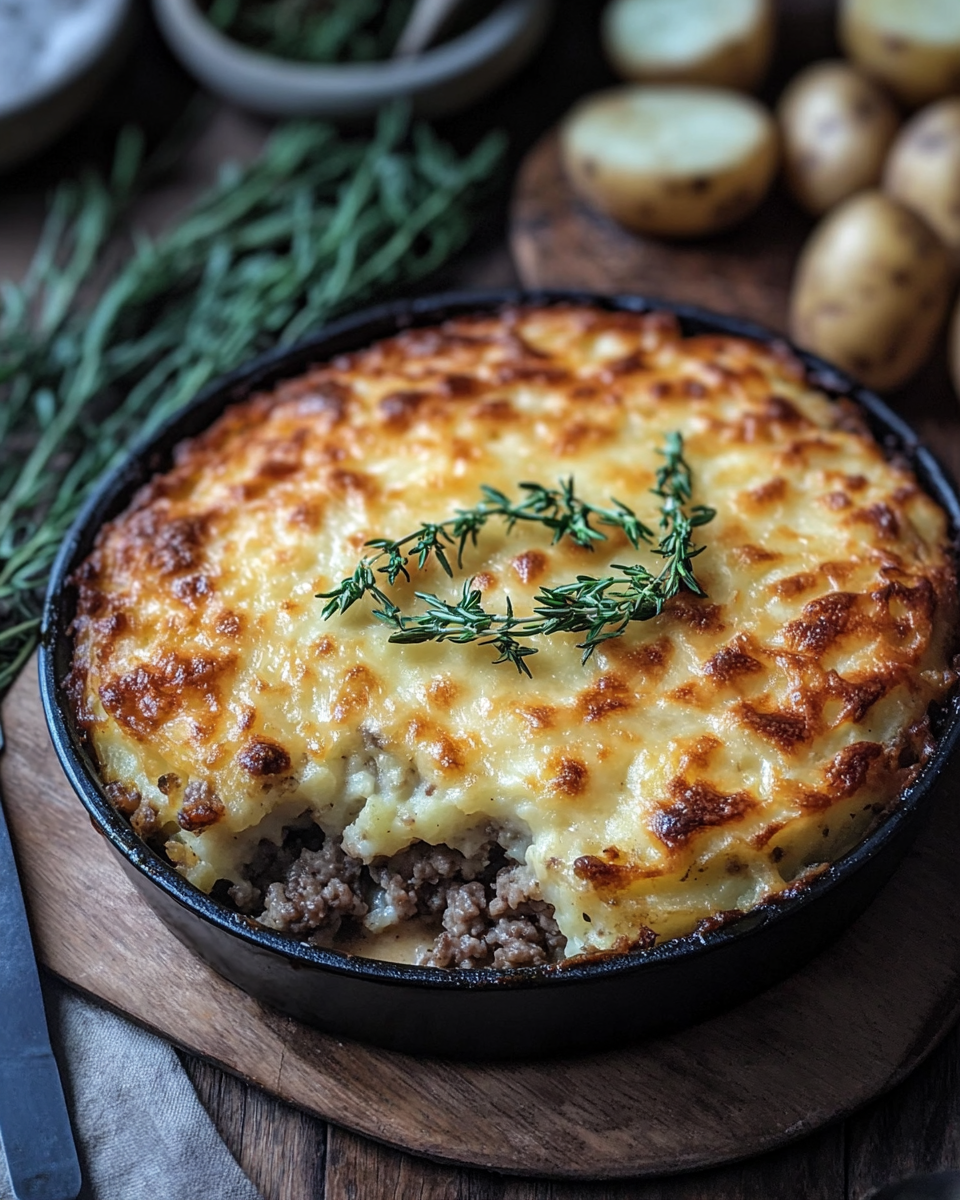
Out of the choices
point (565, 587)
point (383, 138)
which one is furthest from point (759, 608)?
point (383, 138)

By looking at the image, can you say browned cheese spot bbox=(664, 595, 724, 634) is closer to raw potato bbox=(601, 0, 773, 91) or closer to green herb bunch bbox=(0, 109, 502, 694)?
green herb bunch bbox=(0, 109, 502, 694)

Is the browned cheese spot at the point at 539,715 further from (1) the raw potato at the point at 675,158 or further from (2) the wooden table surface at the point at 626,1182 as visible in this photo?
(1) the raw potato at the point at 675,158

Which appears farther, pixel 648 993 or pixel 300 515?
pixel 300 515

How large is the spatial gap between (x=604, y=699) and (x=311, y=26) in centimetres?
316

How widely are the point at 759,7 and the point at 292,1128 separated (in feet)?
11.7

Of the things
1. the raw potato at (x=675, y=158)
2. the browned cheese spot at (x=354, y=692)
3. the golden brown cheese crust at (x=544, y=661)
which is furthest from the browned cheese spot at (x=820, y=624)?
the raw potato at (x=675, y=158)

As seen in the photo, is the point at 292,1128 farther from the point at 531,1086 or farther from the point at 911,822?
A: the point at 911,822

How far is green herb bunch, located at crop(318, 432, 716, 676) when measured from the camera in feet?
7.90

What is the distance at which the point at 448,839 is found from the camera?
94.2 inches

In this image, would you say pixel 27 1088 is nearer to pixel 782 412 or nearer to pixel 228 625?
pixel 228 625

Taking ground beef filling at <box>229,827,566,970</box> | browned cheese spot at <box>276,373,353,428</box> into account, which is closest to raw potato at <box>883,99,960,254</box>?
browned cheese spot at <box>276,373,353,428</box>

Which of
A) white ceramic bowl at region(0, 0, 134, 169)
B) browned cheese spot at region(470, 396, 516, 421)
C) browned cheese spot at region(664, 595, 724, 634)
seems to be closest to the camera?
browned cheese spot at region(664, 595, 724, 634)

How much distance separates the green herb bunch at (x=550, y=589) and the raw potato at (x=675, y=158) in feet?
4.85

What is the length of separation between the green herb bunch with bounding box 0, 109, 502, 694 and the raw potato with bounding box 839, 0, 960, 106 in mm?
1210
